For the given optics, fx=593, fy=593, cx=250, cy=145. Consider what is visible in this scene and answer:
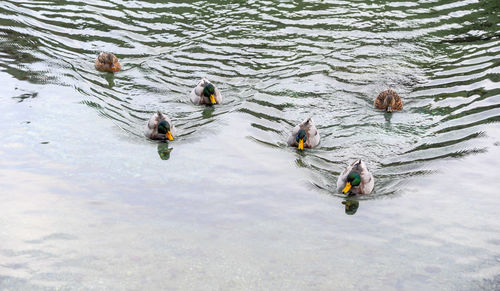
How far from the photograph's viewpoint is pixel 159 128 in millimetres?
10758

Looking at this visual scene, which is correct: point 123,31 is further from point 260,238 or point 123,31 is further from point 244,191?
point 260,238

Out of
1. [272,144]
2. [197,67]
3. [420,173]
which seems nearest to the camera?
[420,173]

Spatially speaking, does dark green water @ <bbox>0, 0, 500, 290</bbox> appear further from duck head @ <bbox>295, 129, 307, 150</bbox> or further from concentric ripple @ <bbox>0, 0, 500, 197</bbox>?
duck head @ <bbox>295, 129, 307, 150</bbox>

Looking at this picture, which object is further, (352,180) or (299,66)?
(299,66)

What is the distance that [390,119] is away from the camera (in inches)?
476

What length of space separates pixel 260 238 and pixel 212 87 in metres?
5.44

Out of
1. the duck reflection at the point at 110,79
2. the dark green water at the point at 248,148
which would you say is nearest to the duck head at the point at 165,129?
the dark green water at the point at 248,148

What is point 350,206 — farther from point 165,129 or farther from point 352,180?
point 165,129

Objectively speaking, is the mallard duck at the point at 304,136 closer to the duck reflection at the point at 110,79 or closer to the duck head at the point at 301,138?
the duck head at the point at 301,138

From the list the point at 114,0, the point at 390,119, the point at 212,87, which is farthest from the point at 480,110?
the point at 114,0

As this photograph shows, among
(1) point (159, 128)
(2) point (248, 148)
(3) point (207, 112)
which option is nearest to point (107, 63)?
(3) point (207, 112)

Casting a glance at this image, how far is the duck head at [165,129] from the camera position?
35.1 feet

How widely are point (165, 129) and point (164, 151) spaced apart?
1.59 feet

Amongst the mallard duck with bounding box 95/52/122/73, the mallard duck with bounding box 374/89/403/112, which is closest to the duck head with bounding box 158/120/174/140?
the mallard duck with bounding box 95/52/122/73
